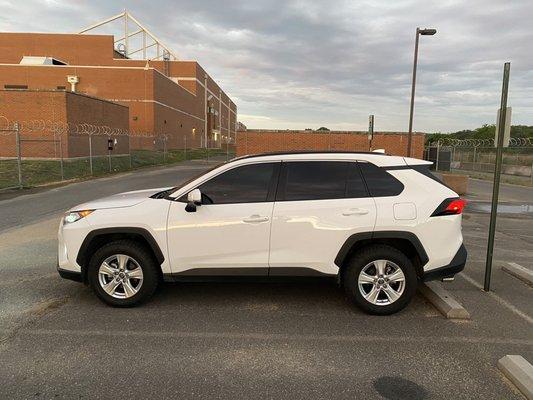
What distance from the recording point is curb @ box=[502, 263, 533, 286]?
19.1ft

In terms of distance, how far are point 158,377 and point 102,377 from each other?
44 cm

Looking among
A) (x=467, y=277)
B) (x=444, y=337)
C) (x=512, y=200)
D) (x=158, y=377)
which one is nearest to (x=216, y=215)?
(x=158, y=377)

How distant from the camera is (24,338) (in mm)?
4059

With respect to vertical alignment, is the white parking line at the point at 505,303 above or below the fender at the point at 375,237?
below

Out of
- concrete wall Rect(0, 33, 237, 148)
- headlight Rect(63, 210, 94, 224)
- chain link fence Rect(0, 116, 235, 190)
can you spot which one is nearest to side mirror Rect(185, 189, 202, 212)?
headlight Rect(63, 210, 94, 224)

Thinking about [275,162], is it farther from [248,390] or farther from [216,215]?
[248,390]

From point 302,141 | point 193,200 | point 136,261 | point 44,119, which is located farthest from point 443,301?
point 44,119

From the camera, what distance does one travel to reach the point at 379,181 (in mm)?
4699

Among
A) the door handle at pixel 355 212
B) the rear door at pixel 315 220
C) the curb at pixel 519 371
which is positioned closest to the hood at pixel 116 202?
the rear door at pixel 315 220

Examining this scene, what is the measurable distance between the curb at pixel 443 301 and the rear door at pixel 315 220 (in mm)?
1241

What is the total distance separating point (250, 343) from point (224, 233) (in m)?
1.15

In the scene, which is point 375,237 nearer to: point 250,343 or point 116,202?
point 250,343

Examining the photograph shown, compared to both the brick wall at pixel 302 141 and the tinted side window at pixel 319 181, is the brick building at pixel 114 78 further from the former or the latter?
the tinted side window at pixel 319 181

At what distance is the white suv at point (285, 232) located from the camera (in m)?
4.54
